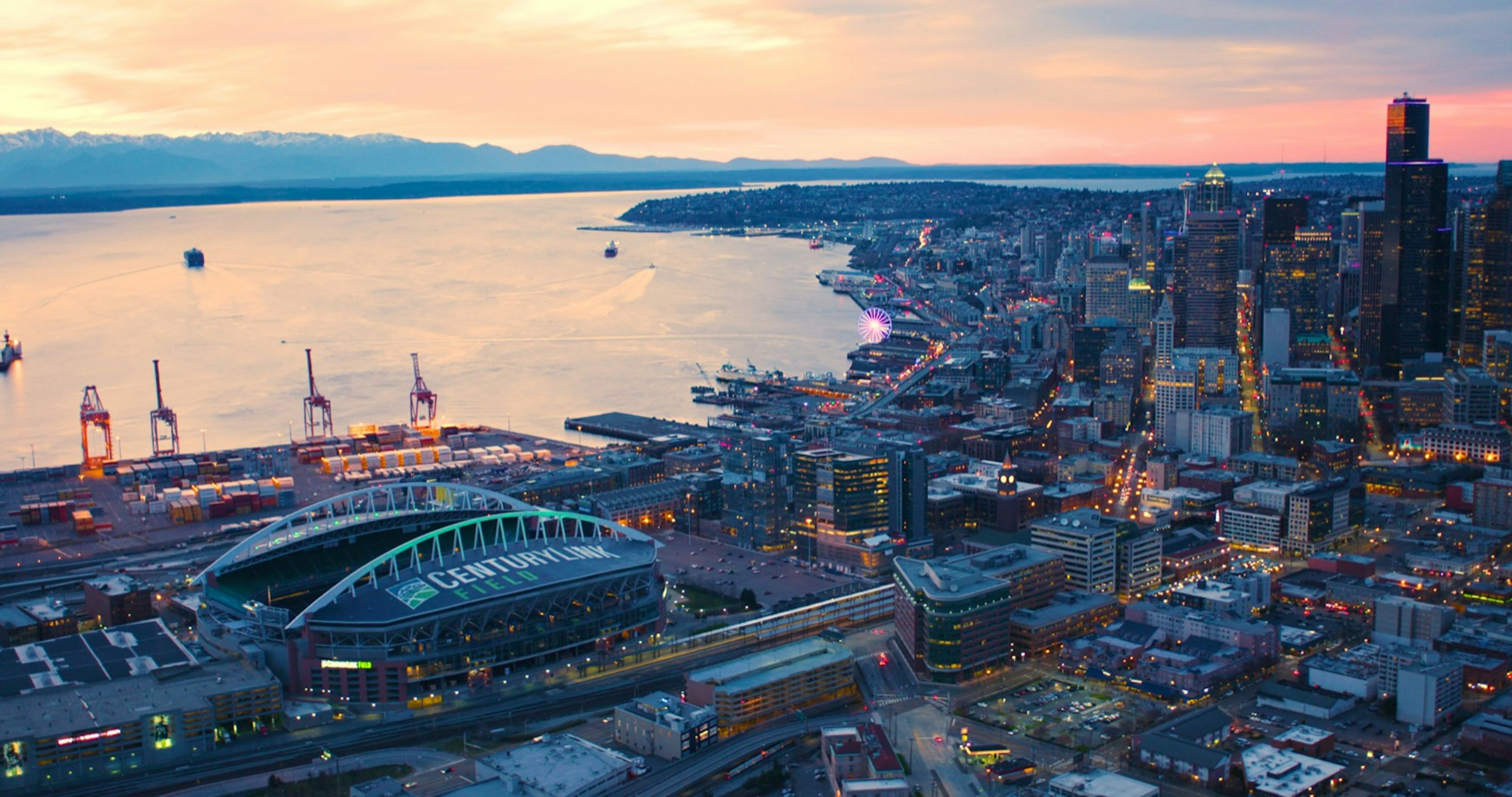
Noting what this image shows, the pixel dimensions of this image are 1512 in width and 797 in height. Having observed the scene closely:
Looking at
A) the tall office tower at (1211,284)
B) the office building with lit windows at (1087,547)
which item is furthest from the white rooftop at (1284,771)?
the tall office tower at (1211,284)

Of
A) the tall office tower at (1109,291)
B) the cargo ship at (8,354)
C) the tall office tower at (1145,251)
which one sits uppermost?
the tall office tower at (1145,251)

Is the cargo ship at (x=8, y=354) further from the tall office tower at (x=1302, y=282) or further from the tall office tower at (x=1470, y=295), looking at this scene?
the tall office tower at (x=1470, y=295)

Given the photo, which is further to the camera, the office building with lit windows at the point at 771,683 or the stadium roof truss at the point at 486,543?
the stadium roof truss at the point at 486,543

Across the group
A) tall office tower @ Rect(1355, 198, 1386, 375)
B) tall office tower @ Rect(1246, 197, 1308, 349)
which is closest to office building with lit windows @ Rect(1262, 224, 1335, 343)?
tall office tower @ Rect(1246, 197, 1308, 349)

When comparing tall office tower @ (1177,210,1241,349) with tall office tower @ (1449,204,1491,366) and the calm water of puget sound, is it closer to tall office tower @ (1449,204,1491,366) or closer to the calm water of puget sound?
tall office tower @ (1449,204,1491,366)

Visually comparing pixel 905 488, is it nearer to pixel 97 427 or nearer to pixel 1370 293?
pixel 97 427

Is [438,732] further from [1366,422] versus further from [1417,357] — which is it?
[1417,357]

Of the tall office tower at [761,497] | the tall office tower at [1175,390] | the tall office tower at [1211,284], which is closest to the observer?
the tall office tower at [761,497]
